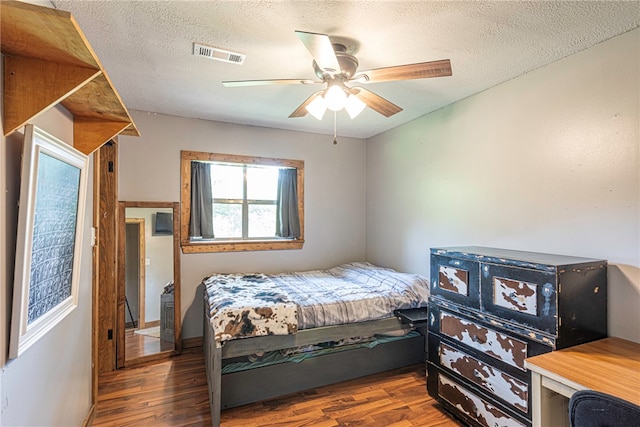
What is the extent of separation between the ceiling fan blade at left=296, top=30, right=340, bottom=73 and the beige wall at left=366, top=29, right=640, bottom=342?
1.57 metres

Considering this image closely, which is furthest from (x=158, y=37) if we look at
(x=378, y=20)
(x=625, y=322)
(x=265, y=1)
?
(x=625, y=322)

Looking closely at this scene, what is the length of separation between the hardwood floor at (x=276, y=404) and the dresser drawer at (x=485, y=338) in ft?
2.12

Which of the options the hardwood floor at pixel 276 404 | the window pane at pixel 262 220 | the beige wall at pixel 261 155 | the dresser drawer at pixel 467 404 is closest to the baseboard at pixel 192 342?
the beige wall at pixel 261 155

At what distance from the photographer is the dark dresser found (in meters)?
1.68

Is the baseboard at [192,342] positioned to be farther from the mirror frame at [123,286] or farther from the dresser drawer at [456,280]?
the dresser drawer at [456,280]

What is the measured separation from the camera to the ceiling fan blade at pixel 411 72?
5.43ft

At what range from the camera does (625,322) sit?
5.87ft

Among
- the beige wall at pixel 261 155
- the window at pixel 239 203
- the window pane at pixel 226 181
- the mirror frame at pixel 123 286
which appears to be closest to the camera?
the mirror frame at pixel 123 286

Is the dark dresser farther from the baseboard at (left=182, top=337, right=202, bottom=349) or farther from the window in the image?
the baseboard at (left=182, top=337, right=202, bottom=349)

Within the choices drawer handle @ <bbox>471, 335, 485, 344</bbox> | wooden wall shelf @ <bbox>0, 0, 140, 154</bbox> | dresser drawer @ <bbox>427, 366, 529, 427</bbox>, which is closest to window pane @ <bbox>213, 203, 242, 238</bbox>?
wooden wall shelf @ <bbox>0, 0, 140, 154</bbox>

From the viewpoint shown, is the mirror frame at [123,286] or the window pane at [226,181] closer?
the mirror frame at [123,286]

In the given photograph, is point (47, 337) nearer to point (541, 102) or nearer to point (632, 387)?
point (632, 387)

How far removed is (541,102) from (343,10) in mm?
1657

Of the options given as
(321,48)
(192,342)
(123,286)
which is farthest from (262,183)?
(321,48)
